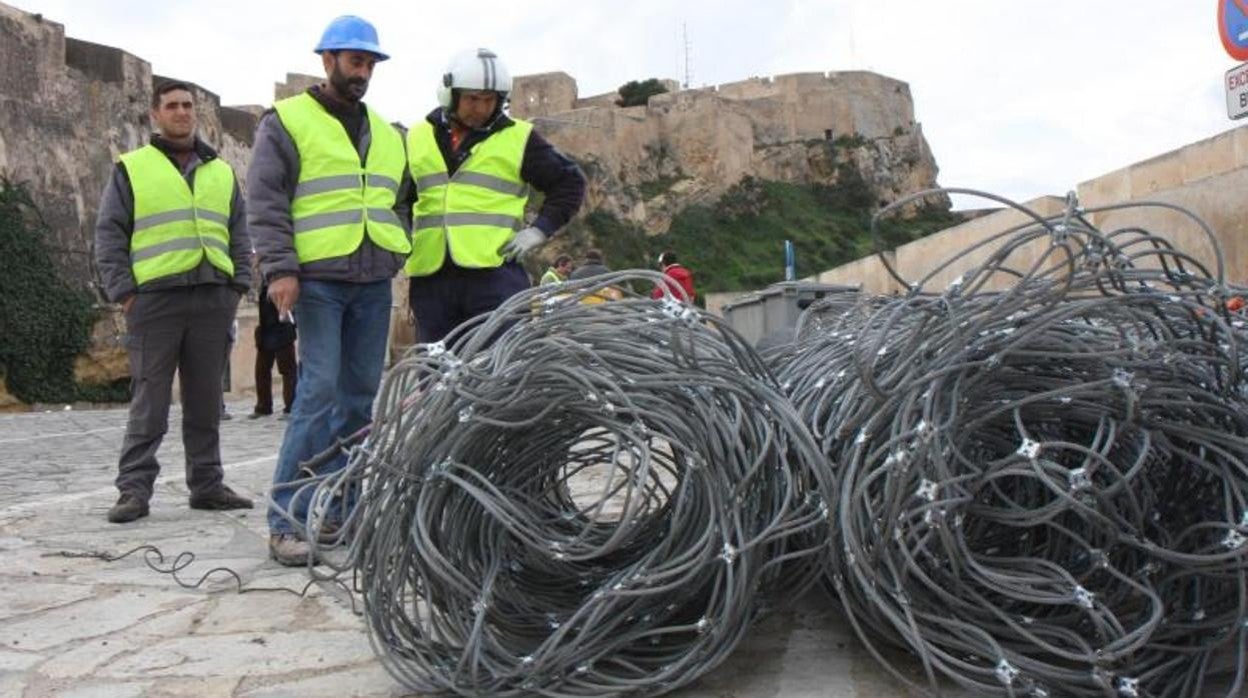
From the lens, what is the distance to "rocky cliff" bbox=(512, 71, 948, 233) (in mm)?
53719

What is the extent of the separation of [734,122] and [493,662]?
56.2 metres

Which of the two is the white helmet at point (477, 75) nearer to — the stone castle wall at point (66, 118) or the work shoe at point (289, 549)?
the work shoe at point (289, 549)

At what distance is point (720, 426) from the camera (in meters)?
2.68

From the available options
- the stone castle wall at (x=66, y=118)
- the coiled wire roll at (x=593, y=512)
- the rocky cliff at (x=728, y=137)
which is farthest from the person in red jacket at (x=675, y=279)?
the rocky cliff at (x=728, y=137)

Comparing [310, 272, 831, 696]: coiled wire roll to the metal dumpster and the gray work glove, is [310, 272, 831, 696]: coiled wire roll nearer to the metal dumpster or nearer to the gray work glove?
the gray work glove

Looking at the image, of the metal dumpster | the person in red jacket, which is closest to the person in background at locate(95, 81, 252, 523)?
the person in red jacket

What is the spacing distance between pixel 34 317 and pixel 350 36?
1980 cm

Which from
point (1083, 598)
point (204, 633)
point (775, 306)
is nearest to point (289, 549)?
point (204, 633)

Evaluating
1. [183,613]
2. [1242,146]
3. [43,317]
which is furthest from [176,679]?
[43,317]

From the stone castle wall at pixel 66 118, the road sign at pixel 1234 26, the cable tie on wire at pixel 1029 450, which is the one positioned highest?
the stone castle wall at pixel 66 118

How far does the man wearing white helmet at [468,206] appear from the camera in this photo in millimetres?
4371

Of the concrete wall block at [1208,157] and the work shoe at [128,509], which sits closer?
the work shoe at [128,509]

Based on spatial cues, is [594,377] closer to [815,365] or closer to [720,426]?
[720,426]

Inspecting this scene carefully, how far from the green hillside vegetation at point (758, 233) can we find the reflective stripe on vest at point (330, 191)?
4522 centimetres
